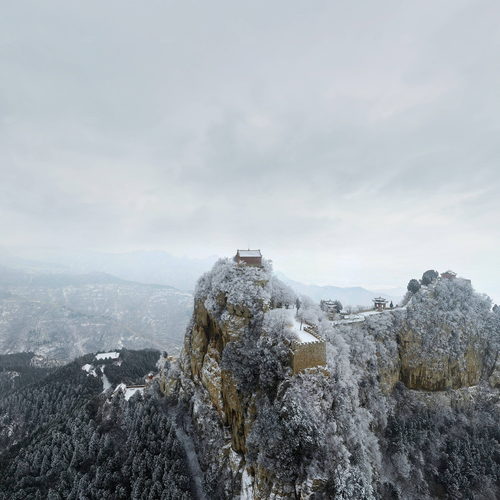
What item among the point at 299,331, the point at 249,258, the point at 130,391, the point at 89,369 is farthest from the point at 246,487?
the point at 89,369

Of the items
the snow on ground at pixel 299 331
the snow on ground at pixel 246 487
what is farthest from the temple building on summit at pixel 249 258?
the snow on ground at pixel 246 487

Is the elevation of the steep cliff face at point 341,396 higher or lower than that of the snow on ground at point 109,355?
higher

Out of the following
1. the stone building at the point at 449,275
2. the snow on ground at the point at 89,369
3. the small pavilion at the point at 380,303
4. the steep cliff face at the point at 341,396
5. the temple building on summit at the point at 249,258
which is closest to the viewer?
the steep cliff face at the point at 341,396

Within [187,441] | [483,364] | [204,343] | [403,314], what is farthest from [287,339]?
[483,364]

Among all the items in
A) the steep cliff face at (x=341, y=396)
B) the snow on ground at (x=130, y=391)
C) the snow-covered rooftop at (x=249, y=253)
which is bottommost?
the snow on ground at (x=130, y=391)

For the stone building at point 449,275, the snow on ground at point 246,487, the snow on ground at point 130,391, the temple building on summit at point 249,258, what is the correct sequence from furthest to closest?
the stone building at point 449,275 < the snow on ground at point 130,391 < the temple building on summit at point 249,258 < the snow on ground at point 246,487

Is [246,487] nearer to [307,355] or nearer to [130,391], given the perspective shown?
[307,355]

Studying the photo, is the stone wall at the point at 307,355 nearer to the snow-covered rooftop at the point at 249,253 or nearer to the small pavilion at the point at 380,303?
the snow-covered rooftop at the point at 249,253
